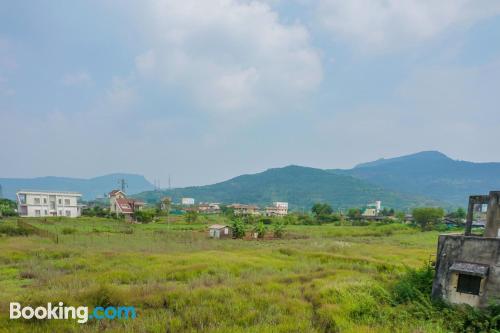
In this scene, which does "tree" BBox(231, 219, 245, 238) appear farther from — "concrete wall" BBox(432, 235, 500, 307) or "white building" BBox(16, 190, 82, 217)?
"white building" BBox(16, 190, 82, 217)

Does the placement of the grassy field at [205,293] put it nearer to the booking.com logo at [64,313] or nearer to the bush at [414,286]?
the booking.com logo at [64,313]

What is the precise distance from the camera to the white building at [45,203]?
231 ft

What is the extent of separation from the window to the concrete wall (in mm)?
127

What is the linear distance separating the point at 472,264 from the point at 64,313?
51.1ft

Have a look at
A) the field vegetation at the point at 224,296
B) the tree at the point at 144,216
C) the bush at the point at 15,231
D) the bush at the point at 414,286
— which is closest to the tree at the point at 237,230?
the tree at the point at 144,216

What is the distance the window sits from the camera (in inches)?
463

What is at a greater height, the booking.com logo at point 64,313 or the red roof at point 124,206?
the booking.com logo at point 64,313

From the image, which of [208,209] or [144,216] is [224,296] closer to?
[144,216]

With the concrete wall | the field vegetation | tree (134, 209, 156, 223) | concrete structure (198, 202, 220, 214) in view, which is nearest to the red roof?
tree (134, 209, 156, 223)

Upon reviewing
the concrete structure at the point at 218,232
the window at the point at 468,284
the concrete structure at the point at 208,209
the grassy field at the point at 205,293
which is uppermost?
the window at the point at 468,284

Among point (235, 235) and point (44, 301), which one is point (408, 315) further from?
point (235, 235)

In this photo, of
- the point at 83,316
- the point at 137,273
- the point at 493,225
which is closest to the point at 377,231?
the point at 493,225

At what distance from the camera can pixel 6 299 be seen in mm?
11688

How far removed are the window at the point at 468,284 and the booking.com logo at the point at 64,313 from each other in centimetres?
1287
